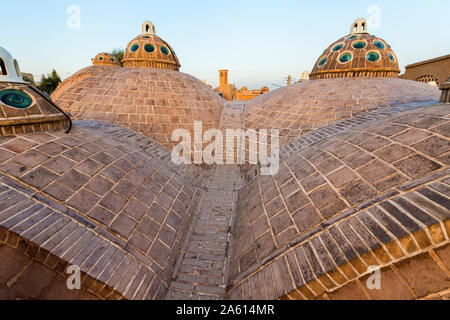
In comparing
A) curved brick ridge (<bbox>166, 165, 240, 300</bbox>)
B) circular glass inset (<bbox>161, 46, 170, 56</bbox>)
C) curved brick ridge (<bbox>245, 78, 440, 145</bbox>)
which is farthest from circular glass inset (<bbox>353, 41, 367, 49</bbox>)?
circular glass inset (<bbox>161, 46, 170, 56</bbox>)

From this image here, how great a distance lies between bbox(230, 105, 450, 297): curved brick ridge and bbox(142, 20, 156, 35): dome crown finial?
11.4m

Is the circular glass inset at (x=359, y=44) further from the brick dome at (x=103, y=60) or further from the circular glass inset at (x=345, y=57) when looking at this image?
the brick dome at (x=103, y=60)

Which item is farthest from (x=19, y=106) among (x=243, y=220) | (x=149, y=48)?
(x=149, y=48)

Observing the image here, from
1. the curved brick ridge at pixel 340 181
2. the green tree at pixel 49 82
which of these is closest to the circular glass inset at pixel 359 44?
the curved brick ridge at pixel 340 181

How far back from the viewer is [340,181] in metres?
3.70

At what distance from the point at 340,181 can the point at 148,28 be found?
41.9 ft

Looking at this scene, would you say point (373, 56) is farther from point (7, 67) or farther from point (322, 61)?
point (7, 67)

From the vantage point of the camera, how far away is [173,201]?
5.07 m

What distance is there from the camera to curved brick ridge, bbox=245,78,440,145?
23.9ft

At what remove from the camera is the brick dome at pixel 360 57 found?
906 centimetres

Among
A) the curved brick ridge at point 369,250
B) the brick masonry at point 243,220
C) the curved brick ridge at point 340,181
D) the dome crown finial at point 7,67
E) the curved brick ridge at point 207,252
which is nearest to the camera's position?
the curved brick ridge at point 369,250

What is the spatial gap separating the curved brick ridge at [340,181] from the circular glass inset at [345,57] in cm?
644
